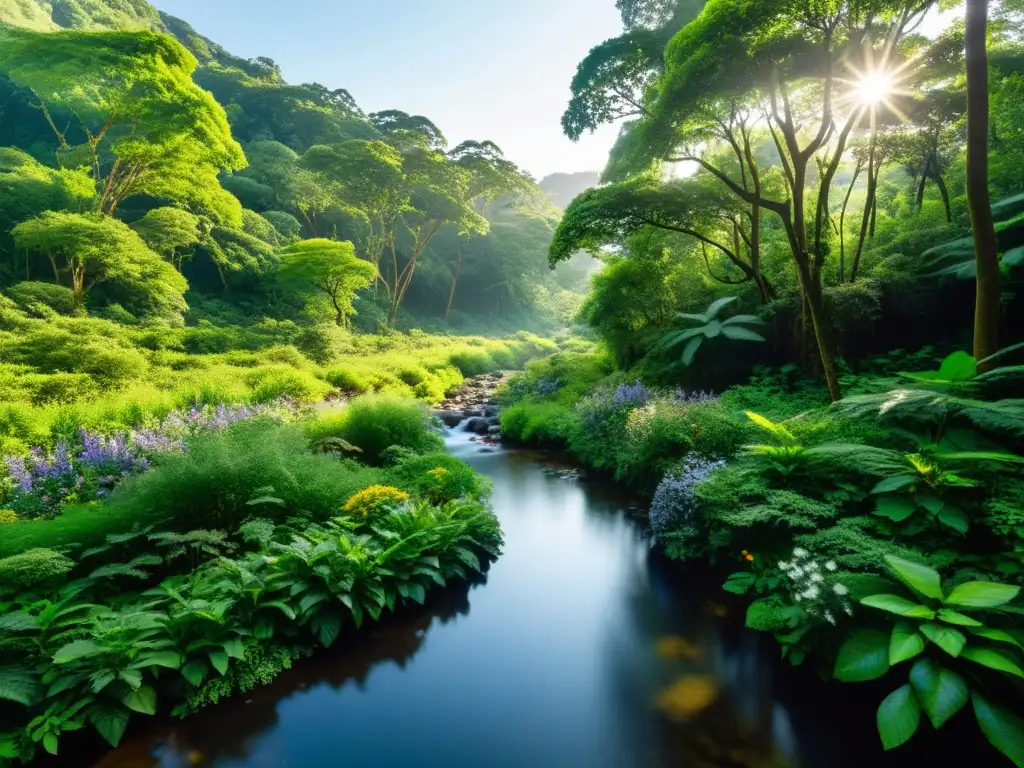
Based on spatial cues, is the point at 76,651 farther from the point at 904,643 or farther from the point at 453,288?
the point at 453,288

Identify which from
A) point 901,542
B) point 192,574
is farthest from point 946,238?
point 192,574

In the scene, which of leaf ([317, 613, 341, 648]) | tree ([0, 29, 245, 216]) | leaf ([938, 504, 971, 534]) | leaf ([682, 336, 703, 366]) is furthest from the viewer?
tree ([0, 29, 245, 216])

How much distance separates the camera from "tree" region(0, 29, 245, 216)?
45.5ft

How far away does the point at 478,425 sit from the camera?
41.6 ft

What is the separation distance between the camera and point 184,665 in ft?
10.1

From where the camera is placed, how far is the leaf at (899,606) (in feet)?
8.20

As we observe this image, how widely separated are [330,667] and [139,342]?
15.1 meters

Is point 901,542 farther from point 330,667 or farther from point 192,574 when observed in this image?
point 192,574

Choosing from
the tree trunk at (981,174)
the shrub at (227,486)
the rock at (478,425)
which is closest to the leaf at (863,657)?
the tree trunk at (981,174)

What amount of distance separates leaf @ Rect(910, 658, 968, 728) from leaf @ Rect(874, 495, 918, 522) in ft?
3.45

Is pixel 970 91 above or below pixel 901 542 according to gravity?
above

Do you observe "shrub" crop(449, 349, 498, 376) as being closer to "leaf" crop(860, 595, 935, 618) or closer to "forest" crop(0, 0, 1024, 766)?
"forest" crop(0, 0, 1024, 766)

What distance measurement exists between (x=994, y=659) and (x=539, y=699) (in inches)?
102

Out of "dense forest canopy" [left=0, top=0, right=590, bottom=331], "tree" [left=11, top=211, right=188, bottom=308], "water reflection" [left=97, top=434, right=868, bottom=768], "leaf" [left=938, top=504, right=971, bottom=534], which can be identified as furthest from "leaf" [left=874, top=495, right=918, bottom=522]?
"dense forest canopy" [left=0, top=0, right=590, bottom=331]
